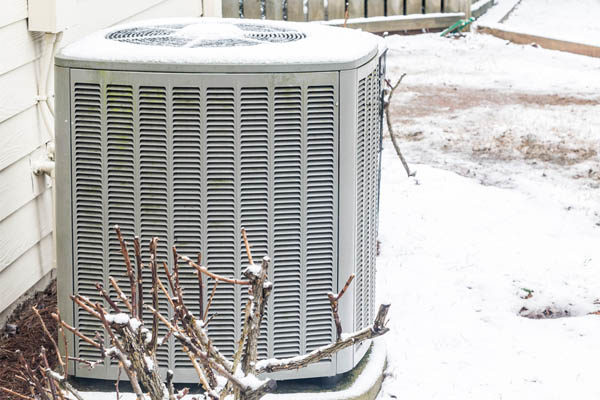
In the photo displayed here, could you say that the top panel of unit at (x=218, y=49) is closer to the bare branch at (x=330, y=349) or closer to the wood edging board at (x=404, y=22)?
the bare branch at (x=330, y=349)

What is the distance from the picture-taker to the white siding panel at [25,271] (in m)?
4.13

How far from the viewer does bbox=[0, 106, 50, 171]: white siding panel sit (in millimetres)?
4055

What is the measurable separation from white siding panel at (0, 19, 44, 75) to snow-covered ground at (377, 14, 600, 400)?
1.93 m

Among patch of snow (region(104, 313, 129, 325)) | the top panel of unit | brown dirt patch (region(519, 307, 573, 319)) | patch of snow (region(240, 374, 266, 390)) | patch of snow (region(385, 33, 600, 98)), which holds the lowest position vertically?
brown dirt patch (region(519, 307, 573, 319))

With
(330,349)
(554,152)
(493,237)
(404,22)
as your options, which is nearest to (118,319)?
(330,349)

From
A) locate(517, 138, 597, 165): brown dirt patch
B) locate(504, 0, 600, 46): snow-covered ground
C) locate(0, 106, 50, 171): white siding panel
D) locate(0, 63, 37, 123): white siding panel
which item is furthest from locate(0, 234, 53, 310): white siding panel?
locate(504, 0, 600, 46): snow-covered ground

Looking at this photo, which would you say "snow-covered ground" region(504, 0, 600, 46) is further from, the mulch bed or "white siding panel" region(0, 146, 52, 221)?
the mulch bed

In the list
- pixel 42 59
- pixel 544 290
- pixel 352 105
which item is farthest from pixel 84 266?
pixel 544 290

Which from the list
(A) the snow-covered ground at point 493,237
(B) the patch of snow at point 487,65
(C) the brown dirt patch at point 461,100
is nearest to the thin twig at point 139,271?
(A) the snow-covered ground at point 493,237

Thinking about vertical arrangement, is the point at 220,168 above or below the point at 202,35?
below

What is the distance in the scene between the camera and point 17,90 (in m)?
4.18

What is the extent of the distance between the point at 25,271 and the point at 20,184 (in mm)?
384

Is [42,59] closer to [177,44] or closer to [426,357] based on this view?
[177,44]

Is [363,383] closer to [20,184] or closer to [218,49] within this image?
[218,49]
